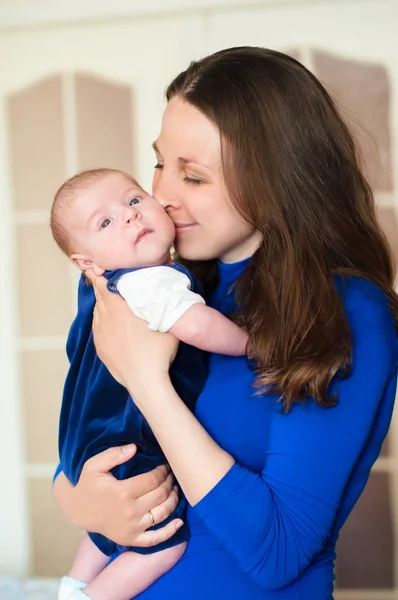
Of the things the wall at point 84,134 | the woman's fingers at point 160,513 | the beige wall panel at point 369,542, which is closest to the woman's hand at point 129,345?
the woman's fingers at point 160,513

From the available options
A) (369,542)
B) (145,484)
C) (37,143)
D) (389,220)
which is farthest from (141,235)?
(369,542)

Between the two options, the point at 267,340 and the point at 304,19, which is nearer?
the point at 267,340

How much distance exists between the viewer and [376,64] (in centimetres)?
268

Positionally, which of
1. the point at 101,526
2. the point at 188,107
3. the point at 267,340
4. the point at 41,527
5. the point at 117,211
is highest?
the point at 188,107

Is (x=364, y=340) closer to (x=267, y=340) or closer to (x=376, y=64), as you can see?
(x=267, y=340)

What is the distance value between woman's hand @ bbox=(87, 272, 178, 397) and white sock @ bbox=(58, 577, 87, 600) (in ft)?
1.40

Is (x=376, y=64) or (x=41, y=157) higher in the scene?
(x=376, y=64)

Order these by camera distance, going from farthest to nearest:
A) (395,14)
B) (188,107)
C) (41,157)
→ (41,157) < (395,14) < (188,107)

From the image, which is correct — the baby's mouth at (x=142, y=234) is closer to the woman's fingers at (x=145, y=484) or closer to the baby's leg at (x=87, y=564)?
the woman's fingers at (x=145, y=484)

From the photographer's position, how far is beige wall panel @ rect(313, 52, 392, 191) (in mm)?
2686

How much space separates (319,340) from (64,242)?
0.54 meters

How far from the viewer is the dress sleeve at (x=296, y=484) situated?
1185mm

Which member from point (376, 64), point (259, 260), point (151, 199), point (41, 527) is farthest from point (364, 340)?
point (41, 527)

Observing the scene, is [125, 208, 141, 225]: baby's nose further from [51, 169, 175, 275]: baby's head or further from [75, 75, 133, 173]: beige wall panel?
[75, 75, 133, 173]: beige wall panel
